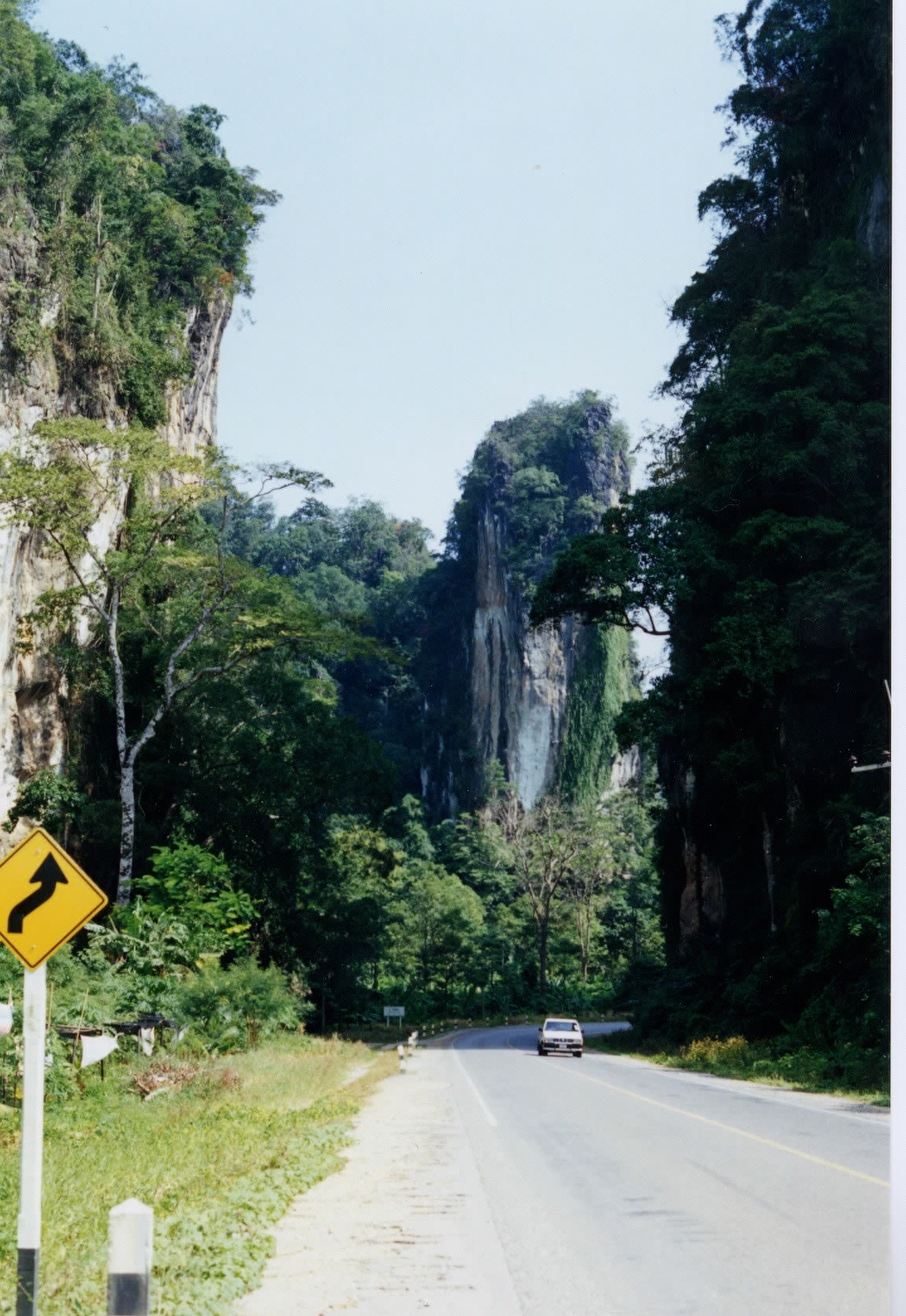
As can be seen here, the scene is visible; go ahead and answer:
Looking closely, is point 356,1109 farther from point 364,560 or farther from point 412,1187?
point 364,560

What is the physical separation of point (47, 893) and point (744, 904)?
27514 millimetres

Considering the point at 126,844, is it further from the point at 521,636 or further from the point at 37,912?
the point at 521,636

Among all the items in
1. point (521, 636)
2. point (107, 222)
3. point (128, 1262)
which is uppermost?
point (107, 222)

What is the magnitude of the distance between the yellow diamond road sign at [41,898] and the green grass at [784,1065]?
11872mm

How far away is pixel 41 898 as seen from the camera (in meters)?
5.41

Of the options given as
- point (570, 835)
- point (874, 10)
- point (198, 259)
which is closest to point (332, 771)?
point (198, 259)

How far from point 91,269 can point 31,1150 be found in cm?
2399

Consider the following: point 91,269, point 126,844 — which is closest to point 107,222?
point 91,269

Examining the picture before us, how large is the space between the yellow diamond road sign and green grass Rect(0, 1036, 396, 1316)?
139 cm

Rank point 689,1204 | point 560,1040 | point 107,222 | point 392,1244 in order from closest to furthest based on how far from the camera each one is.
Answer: point 392,1244, point 689,1204, point 107,222, point 560,1040

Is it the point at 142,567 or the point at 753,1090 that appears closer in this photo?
the point at 753,1090

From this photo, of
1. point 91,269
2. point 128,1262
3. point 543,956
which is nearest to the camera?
point 128,1262

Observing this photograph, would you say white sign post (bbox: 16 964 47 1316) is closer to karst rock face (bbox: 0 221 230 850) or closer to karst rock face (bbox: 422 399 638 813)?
karst rock face (bbox: 0 221 230 850)

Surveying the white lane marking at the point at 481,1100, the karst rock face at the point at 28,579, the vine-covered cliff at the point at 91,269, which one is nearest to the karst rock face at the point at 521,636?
the vine-covered cliff at the point at 91,269
